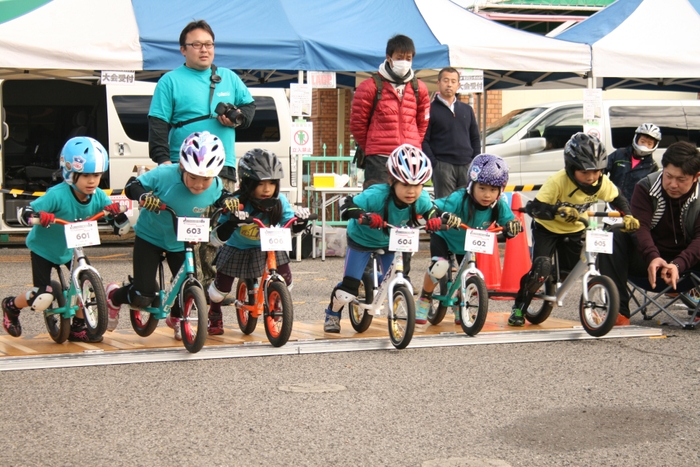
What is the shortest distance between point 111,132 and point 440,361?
9.29 metres

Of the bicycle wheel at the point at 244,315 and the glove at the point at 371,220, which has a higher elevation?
the glove at the point at 371,220

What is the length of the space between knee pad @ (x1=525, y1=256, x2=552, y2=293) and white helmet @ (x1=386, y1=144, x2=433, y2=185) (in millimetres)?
1184

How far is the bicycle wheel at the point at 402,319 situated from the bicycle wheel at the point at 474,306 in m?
0.54

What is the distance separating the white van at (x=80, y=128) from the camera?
48.1 feet

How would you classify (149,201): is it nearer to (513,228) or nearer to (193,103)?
(193,103)

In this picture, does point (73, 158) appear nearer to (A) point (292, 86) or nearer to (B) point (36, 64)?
(B) point (36, 64)

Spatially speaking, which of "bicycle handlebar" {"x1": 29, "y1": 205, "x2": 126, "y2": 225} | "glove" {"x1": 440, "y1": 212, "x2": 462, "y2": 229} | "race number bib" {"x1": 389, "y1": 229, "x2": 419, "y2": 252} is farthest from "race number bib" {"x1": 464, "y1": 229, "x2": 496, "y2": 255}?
"bicycle handlebar" {"x1": 29, "y1": 205, "x2": 126, "y2": 225}

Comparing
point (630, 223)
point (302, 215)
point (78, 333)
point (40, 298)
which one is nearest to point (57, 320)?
point (78, 333)

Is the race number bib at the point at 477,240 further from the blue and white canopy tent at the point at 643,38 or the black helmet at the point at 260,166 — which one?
the blue and white canopy tent at the point at 643,38

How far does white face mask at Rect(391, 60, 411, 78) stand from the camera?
930 centimetres

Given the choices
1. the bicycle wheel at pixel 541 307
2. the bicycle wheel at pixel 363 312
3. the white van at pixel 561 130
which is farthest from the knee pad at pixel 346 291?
the white van at pixel 561 130

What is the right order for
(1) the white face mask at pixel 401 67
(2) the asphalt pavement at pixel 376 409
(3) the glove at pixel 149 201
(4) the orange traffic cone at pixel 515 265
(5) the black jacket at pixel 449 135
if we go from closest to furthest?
1. (2) the asphalt pavement at pixel 376 409
2. (3) the glove at pixel 149 201
3. (1) the white face mask at pixel 401 67
4. (4) the orange traffic cone at pixel 515 265
5. (5) the black jacket at pixel 449 135

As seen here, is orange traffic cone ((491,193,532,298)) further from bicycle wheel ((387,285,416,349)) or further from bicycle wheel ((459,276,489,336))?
bicycle wheel ((387,285,416,349))

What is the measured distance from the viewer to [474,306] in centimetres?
736
